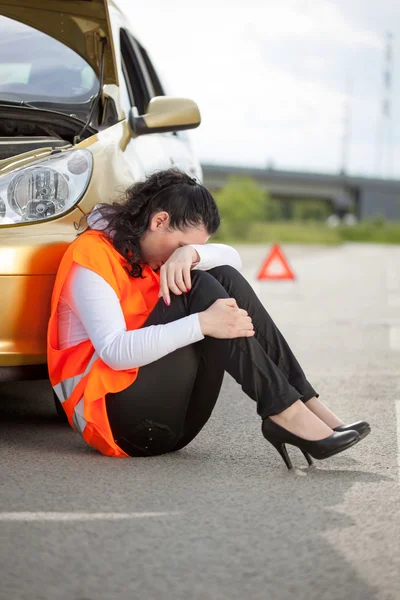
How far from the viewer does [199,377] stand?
387 cm

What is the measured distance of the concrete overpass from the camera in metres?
74.2

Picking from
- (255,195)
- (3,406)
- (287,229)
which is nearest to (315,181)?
(255,195)

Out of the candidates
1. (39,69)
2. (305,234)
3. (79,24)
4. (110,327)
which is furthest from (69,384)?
(305,234)

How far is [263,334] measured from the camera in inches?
152

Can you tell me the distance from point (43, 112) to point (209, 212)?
116 centimetres

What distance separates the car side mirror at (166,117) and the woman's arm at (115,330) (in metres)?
1.22

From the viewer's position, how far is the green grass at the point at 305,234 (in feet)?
171

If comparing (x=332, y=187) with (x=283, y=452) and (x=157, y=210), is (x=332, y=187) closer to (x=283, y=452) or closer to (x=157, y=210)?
(x=157, y=210)

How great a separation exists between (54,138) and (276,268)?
9.60 metres

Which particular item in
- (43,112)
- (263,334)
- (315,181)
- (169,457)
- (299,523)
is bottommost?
(315,181)

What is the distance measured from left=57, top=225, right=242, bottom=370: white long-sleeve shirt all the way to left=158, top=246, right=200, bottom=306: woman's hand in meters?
0.11

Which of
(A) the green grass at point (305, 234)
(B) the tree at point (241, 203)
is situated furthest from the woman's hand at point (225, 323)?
(B) the tree at point (241, 203)

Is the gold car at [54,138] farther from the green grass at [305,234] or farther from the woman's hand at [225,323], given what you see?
the green grass at [305,234]

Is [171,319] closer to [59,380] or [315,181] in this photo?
[59,380]
